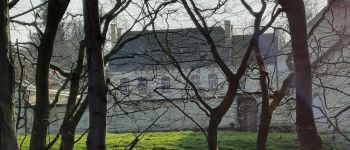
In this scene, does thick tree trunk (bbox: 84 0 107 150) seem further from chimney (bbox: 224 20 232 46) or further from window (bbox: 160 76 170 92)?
chimney (bbox: 224 20 232 46)

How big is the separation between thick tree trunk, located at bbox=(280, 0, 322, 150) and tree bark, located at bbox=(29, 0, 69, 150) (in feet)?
7.92

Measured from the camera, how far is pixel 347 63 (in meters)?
7.64

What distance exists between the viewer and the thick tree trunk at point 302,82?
4.76 meters

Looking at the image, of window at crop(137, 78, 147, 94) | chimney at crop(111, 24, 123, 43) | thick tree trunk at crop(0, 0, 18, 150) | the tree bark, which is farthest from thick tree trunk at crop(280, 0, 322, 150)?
chimney at crop(111, 24, 123, 43)

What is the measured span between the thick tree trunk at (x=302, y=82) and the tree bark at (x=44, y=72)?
241cm

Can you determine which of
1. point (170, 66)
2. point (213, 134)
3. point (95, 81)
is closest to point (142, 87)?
point (170, 66)

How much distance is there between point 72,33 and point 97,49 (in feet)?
21.3

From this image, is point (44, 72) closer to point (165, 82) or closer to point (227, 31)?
point (165, 82)

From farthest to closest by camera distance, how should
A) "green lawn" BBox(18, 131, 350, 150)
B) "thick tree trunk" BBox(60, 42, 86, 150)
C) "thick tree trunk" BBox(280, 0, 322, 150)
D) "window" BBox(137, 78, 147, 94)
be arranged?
"green lawn" BBox(18, 131, 350, 150), "window" BBox(137, 78, 147, 94), "thick tree trunk" BBox(60, 42, 86, 150), "thick tree trunk" BBox(280, 0, 322, 150)

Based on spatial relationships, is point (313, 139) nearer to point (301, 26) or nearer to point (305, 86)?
point (305, 86)

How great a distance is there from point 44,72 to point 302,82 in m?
2.80

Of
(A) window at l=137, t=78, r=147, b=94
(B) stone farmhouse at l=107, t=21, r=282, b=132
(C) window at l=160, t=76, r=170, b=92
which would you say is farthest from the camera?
(A) window at l=137, t=78, r=147, b=94

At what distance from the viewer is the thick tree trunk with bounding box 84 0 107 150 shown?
2773 mm

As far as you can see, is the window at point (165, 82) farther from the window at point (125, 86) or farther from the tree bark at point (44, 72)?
the tree bark at point (44, 72)
